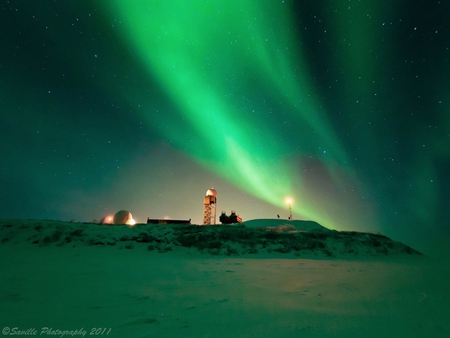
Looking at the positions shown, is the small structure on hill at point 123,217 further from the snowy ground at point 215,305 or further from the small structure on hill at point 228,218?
the snowy ground at point 215,305

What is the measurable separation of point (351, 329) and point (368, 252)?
14336 millimetres

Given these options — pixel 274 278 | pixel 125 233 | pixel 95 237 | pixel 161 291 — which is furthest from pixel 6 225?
pixel 274 278

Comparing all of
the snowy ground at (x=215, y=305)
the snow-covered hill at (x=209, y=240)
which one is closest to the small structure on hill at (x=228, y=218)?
the snow-covered hill at (x=209, y=240)

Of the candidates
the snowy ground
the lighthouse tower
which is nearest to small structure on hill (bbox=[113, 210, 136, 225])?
the lighthouse tower

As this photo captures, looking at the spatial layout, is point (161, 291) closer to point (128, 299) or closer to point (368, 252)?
point (128, 299)

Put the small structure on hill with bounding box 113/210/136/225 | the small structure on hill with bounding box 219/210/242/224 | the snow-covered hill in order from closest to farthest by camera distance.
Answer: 1. the snow-covered hill
2. the small structure on hill with bounding box 113/210/136/225
3. the small structure on hill with bounding box 219/210/242/224

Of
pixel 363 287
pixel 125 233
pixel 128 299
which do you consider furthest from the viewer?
pixel 125 233

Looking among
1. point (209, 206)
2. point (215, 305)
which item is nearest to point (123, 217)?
point (209, 206)

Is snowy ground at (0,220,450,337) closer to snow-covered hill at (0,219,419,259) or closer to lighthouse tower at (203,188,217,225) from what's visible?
snow-covered hill at (0,219,419,259)

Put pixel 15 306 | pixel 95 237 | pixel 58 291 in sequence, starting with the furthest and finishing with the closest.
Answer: pixel 95 237, pixel 58 291, pixel 15 306

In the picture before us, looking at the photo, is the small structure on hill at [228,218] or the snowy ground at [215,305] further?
the small structure on hill at [228,218]

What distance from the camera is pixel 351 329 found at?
260cm

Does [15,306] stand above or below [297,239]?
below

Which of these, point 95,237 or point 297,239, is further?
point 297,239
